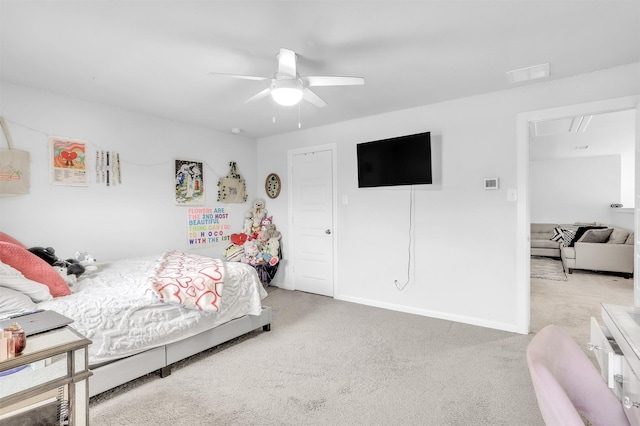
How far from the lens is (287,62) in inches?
80.7

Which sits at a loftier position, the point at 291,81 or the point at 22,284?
the point at 291,81

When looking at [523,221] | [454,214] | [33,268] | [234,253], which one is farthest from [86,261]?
[523,221]

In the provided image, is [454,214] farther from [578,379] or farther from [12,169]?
[12,169]

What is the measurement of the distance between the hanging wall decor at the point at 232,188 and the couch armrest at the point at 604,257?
18.9 feet

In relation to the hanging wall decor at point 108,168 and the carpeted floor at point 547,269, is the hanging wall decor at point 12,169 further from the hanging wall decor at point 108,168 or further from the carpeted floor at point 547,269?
the carpeted floor at point 547,269

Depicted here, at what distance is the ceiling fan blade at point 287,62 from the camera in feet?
6.54

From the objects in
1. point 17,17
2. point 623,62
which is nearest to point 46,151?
point 17,17

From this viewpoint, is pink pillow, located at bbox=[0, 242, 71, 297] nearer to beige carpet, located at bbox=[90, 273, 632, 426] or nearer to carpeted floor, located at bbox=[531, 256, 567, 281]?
beige carpet, located at bbox=[90, 273, 632, 426]

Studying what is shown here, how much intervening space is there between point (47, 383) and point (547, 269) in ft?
22.9

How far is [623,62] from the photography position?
2.45m

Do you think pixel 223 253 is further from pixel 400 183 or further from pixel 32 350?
pixel 32 350

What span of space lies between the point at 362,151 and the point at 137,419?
318cm

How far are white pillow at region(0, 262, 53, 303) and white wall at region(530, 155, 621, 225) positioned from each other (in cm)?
910

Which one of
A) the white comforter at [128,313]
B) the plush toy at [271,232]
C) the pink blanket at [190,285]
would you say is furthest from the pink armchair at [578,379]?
the plush toy at [271,232]
